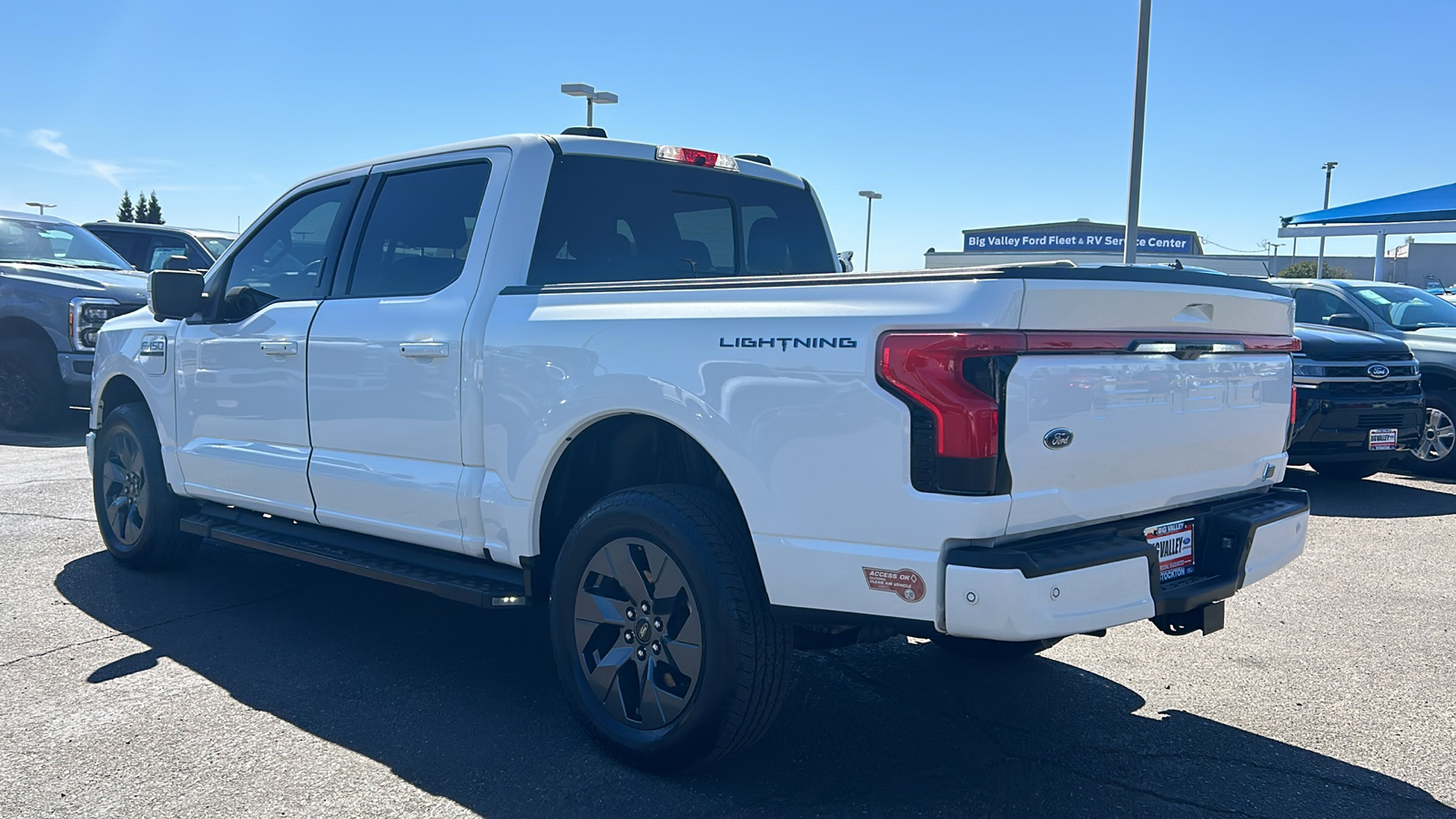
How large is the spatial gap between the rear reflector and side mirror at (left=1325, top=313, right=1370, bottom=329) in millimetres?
6994

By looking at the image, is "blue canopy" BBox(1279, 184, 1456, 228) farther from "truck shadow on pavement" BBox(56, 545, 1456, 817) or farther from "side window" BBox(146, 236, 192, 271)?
"truck shadow on pavement" BBox(56, 545, 1456, 817)

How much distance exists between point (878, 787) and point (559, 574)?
120 cm

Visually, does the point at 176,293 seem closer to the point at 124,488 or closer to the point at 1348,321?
Answer: the point at 124,488

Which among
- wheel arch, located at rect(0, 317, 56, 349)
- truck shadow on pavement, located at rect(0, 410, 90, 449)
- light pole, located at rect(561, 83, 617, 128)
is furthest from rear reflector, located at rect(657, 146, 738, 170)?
light pole, located at rect(561, 83, 617, 128)

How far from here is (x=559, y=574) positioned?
3.74 metres

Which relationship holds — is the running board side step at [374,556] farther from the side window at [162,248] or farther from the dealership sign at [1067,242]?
the dealership sign at [1067,242]

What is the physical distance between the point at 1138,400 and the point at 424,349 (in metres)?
2.46

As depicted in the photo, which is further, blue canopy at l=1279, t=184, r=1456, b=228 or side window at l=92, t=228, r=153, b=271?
blue canopy at l=1279, t=184, r=1456, b=228

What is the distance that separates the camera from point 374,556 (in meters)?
4.54

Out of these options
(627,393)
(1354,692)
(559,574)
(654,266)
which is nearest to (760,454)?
(627,393)

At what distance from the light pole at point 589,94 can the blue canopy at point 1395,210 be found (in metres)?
13.6

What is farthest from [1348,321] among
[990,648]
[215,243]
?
[215,243]

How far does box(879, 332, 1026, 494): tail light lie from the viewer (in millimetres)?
2859

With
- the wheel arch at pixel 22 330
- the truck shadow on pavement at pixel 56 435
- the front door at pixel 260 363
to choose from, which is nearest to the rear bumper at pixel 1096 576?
the front door at pixel 260 363
